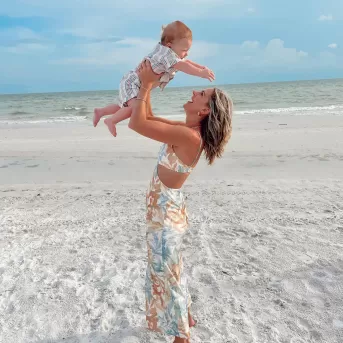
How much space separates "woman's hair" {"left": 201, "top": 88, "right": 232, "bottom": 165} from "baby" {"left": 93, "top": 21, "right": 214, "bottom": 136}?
1.27 feet

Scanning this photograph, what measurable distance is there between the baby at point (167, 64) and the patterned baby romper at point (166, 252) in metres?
0.41

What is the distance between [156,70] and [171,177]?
0.70 metres

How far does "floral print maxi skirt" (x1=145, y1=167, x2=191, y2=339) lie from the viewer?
8.76ft

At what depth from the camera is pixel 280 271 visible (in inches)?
159

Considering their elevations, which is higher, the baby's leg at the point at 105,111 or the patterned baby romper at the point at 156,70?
the patterned baby romper at the point at 156,70

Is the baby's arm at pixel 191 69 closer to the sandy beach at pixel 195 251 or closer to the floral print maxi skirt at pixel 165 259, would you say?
the floral print maxi skirt at pixel 165 259

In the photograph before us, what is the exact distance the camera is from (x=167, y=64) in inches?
107

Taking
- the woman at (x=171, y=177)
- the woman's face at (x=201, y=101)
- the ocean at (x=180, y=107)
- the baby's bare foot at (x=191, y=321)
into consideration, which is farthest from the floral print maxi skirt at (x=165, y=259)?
the ocean at (x=180, y=107)

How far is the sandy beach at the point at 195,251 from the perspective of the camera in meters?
3.28

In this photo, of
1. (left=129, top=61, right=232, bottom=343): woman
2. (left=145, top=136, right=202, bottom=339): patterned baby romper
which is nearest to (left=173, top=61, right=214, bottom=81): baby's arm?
(left=129, top=61, right=232, bottom=343): woman

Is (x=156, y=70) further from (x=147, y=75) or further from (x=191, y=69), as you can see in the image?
(x=191, y=69)

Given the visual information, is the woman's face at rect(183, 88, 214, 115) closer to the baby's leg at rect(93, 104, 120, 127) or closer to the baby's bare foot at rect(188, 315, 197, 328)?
the baby's leg at rect(93, 104, 120, 127)

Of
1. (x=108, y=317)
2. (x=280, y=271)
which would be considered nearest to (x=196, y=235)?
(x=280, y=271)

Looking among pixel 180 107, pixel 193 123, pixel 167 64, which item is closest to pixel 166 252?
pixel 193 123
